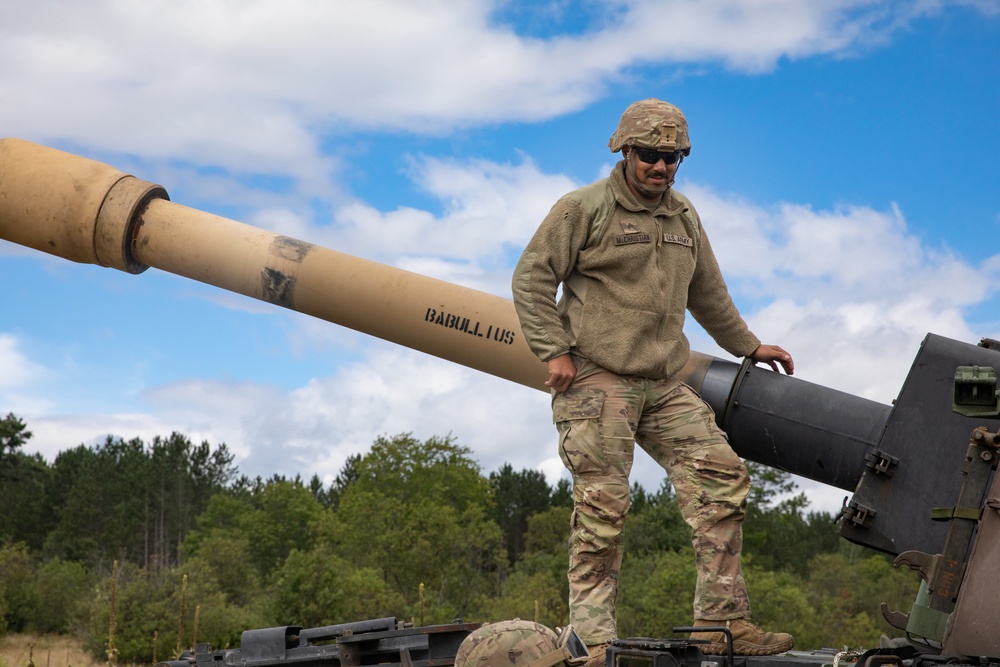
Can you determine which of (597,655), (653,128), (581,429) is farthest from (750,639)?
(653,128)

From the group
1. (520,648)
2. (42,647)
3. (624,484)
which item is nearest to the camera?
(520,648)

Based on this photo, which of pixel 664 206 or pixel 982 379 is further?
pixel 664 206

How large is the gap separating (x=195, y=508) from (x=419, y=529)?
22.8 m

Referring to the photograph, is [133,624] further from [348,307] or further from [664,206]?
[664,206]

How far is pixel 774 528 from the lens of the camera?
131 ft

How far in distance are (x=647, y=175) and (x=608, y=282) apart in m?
0.46

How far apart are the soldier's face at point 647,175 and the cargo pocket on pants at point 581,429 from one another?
2.80 feet

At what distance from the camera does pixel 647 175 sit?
16.4 ft

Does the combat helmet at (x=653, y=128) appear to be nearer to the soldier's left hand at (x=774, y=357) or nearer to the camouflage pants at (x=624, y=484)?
the camouflage pants at (x=624, y=484)

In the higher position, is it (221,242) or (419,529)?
(221,242)

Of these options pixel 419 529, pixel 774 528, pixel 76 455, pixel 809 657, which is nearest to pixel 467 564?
pixel 419 529

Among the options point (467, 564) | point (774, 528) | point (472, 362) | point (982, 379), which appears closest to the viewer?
point (982, 379)

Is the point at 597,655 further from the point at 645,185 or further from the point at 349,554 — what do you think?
the point at 349,554

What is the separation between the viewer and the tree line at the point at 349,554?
822 inches
